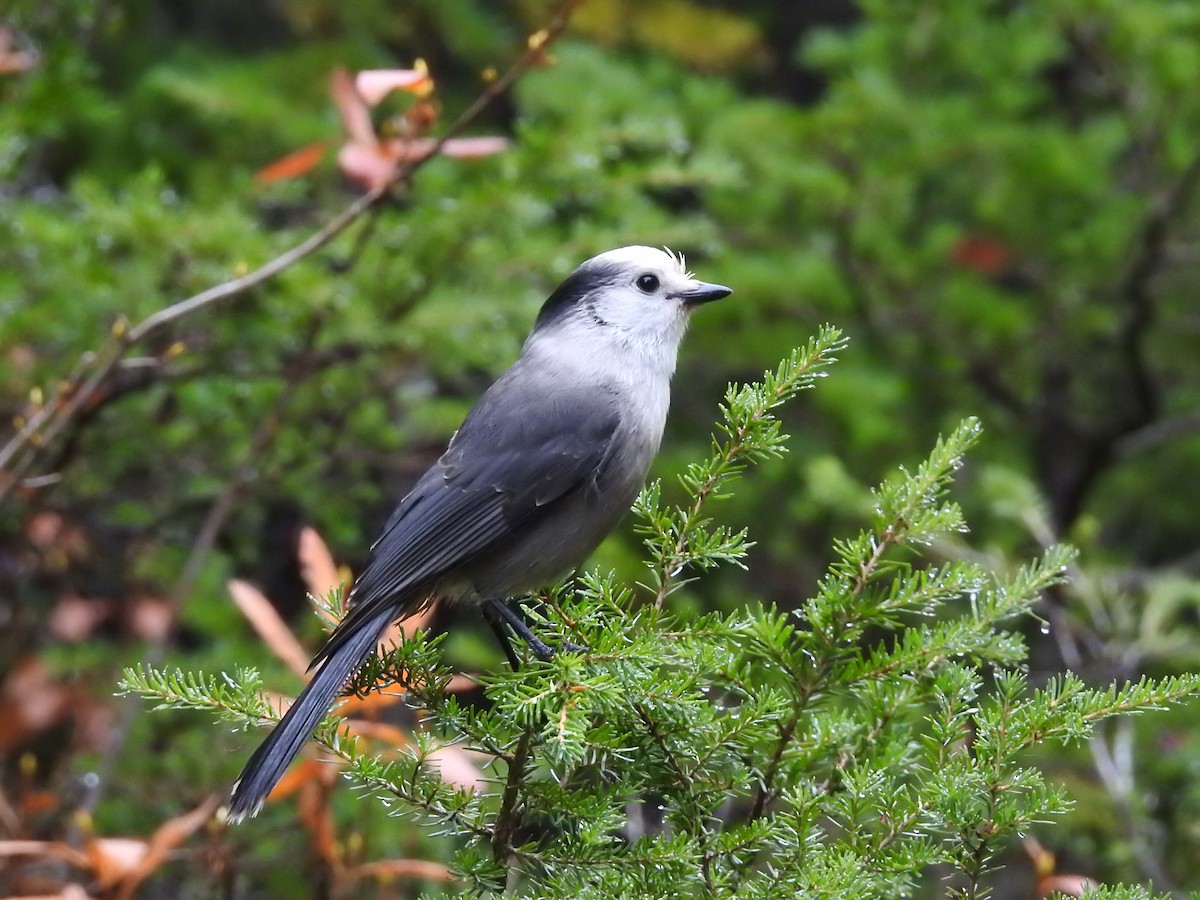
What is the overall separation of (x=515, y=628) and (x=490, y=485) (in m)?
0.29

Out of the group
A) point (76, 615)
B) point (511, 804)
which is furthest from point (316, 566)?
point (76, 615)

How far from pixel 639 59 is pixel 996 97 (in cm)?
144

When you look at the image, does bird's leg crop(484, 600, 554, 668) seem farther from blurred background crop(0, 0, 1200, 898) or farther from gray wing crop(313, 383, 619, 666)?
blurred background crop(0, 0, 1200, 898)

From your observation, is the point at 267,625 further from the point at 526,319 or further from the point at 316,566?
the point at 526,319

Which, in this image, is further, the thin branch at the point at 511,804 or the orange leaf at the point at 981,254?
the orange leaf at the point at 981,254

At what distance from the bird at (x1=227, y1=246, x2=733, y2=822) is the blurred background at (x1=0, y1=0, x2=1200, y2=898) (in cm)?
50

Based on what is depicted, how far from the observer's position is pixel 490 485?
263 cm

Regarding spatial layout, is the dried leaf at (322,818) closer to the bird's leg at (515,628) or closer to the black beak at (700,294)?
the bird's leg at (515,628)

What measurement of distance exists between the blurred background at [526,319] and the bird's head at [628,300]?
0.46 meters

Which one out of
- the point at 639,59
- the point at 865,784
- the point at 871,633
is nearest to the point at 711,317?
the point at 639,59

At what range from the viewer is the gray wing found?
252 centimetres

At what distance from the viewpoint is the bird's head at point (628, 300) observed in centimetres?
286

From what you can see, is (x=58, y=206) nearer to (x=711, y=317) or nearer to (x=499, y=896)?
(x=711, y=317)

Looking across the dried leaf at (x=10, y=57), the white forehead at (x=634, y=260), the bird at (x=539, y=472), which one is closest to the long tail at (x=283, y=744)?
the bird at (x=539, y=472)
